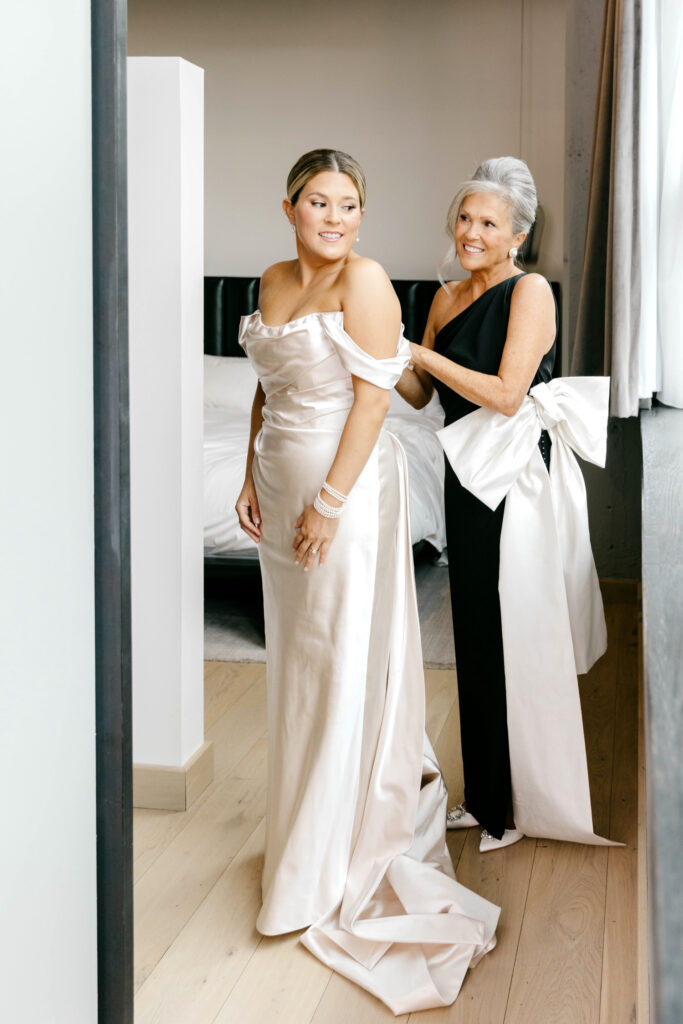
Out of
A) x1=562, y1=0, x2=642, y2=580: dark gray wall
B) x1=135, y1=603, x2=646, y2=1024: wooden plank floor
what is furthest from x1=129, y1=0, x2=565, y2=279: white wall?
x1=135, y1=603, x2=646, y2=1024: wooden plank floor

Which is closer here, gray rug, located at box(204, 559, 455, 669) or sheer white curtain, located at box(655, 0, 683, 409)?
sheer white curtain, located at box(655, 0, 683, 409)

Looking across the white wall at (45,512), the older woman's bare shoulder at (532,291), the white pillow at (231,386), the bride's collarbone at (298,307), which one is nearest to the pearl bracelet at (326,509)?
the bride's collarbone at (298,307)

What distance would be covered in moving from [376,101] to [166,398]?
3998 mm

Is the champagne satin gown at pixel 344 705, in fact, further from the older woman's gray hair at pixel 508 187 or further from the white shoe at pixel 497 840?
the older woman's gray hair at pixel 508 187

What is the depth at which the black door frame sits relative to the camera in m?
1.30

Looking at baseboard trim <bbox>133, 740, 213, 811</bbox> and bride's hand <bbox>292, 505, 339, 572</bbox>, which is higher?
bride's hand <bbox>292, 505, 339, 572</bbox>

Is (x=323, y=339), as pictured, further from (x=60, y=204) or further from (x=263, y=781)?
(x=263, y=781)

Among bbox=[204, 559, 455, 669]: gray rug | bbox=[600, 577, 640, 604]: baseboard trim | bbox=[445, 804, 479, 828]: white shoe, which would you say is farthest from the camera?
bbox=[600, 577, 640, 604]: baseboard trim

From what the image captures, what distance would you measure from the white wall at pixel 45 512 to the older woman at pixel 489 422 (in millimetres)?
1263

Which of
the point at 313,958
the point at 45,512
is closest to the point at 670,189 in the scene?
the point at 313,958

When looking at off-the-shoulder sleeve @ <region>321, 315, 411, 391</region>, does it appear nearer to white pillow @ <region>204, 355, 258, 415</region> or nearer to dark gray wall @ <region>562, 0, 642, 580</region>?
dark gray wall @ <region>562, 0, 642, 580</region>

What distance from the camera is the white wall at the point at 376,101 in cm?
582

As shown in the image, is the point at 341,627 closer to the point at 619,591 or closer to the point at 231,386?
the point at 619,591

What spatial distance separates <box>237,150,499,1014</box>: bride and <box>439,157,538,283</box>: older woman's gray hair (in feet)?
1.42
